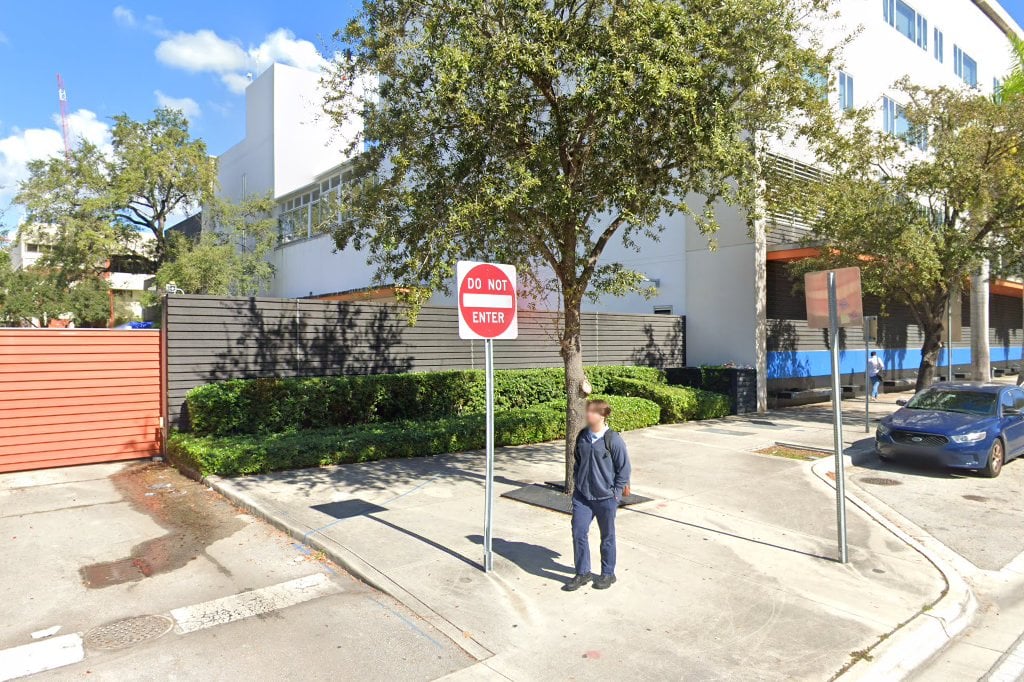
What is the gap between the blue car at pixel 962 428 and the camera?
9953 mm

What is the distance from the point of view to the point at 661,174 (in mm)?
8297

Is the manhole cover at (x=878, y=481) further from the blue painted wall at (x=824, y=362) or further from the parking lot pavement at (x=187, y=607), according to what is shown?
the blue painted wall at (x=824, y=362)

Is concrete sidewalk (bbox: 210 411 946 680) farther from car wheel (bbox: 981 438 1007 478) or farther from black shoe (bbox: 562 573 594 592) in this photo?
car wheel (bbox: 981 438 1007 478)

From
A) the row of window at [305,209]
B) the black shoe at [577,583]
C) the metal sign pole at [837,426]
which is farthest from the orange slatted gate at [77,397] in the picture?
the row of window at [305,209]

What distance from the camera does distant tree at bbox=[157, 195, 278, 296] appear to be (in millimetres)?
27641

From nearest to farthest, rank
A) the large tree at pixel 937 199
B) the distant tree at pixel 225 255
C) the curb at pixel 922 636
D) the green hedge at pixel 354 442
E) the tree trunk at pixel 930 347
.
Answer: the curb at pixel 922 636
the green hedge at pixel 354 442
the large tree at pixel 937 199
the tree trunk at pixel 930 347
the distant tree at pixel 225 255

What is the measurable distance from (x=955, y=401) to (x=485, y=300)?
389 inches

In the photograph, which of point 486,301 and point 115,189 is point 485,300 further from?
point 115,189

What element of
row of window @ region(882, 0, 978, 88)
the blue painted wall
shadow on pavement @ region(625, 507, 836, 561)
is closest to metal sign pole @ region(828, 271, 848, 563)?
shadow on pavement @ region(625, 507, 836, 561)

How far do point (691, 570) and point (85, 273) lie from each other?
33.0 m

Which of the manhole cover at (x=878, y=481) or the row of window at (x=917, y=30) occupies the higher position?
the row of window at (x=917, y=30)

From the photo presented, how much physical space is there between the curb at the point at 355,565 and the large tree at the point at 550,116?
2.72 meters

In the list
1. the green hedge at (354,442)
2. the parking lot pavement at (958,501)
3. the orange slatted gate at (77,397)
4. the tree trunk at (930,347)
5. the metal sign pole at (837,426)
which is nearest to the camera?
the metal sign pole at (837,426)

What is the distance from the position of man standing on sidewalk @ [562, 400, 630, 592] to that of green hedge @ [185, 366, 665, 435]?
6.78 meters
